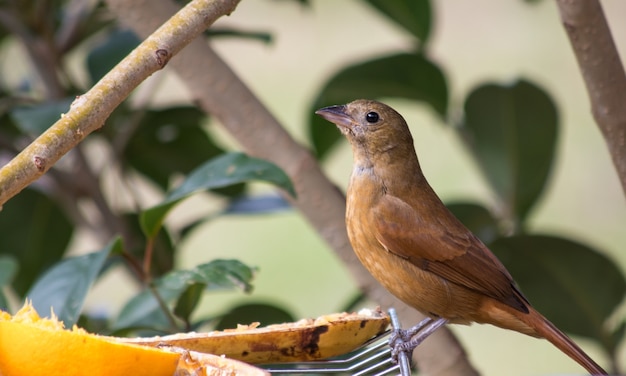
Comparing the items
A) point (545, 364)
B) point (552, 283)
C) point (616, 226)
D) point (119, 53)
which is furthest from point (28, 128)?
point (616, 226)

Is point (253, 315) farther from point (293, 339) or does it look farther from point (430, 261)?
point (293, 339)

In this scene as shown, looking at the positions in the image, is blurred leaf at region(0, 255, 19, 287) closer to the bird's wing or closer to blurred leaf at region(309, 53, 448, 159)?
the bird's wing

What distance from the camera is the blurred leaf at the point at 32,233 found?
3.16 meters

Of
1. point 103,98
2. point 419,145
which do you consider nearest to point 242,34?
point 103,98

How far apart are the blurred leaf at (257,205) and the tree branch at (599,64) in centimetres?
108

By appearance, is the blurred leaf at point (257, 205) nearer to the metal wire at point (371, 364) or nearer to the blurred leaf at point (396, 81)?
the blurred leaf at point (396, 81)

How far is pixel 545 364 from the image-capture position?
566 cm

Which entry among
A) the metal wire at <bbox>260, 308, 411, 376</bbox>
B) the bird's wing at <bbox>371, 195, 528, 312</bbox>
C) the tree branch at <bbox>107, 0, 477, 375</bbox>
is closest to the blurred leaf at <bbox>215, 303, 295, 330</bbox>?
the tree branch at <bbox>107, 0, 477, 375</bbox>

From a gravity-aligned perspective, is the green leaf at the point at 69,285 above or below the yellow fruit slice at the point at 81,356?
above

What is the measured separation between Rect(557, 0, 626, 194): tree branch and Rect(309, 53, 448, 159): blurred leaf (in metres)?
0.83

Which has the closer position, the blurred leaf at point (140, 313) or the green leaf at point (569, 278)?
the blurred leaf at point (140, 313)

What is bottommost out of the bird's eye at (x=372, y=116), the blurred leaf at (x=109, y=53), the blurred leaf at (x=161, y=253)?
the blurred leaf at (x=161, y=253)

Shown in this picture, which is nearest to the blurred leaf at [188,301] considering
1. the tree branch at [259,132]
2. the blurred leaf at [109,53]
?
the tree branch at [259,132]

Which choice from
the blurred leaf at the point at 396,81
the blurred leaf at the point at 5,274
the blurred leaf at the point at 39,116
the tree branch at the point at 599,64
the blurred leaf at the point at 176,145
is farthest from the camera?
the blurred leaf at the point at 176,145
